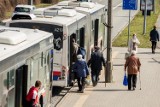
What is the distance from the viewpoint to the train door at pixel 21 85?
39.4 feet

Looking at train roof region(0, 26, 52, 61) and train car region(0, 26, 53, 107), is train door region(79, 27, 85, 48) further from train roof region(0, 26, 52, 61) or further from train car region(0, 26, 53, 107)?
train roof region(0, 26, 52, 61)

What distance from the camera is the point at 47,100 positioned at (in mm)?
15789

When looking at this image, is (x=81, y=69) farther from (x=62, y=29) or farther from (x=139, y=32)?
(x=139, y=32)

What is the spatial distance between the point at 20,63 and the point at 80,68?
723 centimetres

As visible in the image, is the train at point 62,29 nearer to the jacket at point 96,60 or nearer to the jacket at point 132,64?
the jacket at point 96,60

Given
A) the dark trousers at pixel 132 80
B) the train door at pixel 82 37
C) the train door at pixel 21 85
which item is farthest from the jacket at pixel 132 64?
the train door at pixel 21 85

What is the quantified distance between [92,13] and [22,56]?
13.5m

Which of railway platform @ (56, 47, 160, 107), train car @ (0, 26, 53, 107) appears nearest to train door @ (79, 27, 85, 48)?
railway platform @ (56, 47, 160, 107)

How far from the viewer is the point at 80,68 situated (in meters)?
19.2

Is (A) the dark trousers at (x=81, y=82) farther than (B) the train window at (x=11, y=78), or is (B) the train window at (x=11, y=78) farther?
(A) the dark trousers at (x=81, y=82)

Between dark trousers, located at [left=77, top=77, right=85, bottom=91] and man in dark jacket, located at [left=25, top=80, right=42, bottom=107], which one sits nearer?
man in dark jacket, located at [left=25, top=80, right=42, bottom=107]

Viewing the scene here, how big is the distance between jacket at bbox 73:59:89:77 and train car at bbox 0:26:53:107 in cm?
375

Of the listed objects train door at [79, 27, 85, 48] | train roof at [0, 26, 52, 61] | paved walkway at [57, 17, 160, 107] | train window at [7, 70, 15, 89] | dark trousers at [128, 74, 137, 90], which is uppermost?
train roof at [0, 26, 52, 61]

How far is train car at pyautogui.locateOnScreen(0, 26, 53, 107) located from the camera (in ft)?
36.0
